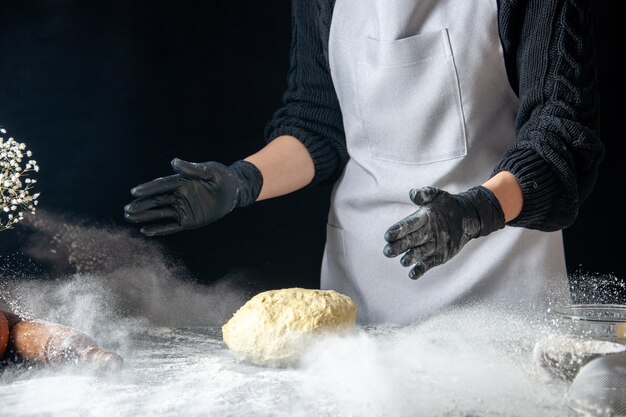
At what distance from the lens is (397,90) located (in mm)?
2098

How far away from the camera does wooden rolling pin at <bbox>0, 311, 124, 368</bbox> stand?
1492mm

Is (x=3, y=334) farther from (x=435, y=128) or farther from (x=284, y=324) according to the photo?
(x=435, y=128)

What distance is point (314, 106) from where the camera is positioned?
238 centimetres

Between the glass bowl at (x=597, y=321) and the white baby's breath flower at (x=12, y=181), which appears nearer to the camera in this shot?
the glass bowl at (x=597, y=321)

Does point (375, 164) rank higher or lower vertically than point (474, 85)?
lower

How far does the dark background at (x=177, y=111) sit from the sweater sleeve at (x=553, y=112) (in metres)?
1.09

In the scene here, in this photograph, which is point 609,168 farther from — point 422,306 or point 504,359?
point 504,359

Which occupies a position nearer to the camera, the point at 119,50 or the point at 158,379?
the point at 158,379

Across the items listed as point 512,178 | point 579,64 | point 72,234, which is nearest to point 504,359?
point 512,178

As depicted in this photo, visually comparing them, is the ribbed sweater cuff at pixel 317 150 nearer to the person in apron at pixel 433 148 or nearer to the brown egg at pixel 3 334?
the person in apron at pixel 433 148

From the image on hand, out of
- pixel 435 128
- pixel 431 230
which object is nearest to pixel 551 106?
pixel 435 128

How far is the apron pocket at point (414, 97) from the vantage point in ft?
6.69

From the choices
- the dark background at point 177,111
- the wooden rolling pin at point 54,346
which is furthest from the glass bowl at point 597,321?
the dark background at point 177,111

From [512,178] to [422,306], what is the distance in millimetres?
550
